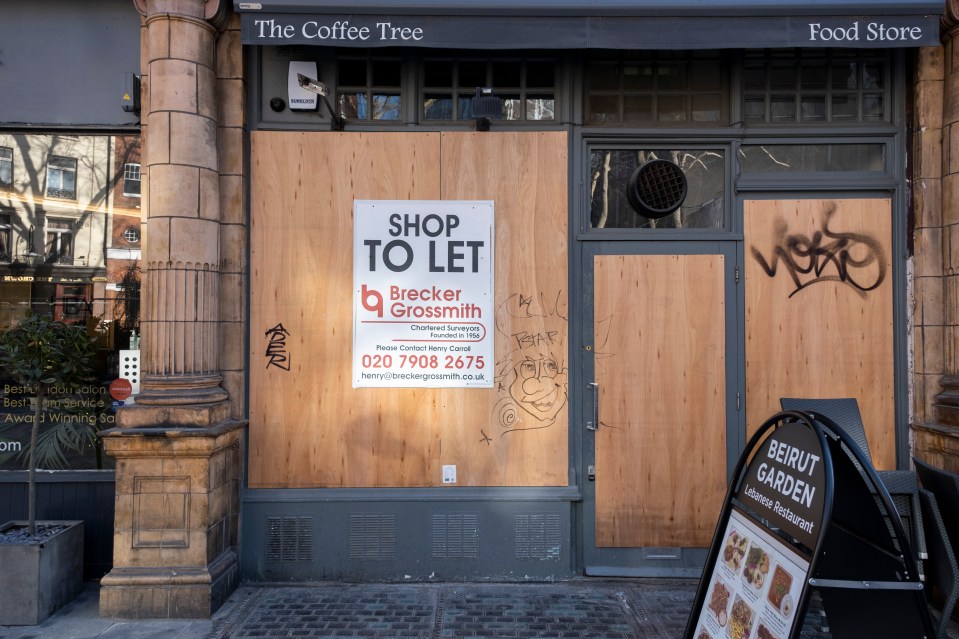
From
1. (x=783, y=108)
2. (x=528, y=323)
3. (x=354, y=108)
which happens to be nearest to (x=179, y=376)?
A: (x=354, y=108)

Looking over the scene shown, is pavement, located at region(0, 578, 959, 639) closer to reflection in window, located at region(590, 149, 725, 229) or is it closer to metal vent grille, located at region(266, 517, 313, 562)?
metal vent grille, located at region(266, 517, 313, 562)

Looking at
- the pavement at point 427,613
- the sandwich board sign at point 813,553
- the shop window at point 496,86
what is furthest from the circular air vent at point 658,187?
the pavement at point 427,613

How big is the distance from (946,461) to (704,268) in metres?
2.42

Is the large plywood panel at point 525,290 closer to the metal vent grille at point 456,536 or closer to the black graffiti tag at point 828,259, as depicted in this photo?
the metal vent grille at point 456,536

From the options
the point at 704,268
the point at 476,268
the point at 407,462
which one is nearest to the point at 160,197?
the point at 476,268

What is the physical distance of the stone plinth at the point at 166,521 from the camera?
436 centimetres

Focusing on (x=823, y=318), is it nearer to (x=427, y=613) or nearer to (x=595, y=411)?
(x=595, y=411)

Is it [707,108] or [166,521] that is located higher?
[707,108]

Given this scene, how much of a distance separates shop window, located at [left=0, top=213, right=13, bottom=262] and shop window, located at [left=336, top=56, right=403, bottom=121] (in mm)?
3107

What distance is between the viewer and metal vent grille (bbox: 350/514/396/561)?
496cm

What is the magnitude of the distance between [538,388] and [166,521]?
3.07m

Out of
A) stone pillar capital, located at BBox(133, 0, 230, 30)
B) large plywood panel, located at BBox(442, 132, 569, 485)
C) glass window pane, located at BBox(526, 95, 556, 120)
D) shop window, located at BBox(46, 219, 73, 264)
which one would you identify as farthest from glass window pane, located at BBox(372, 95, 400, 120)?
shop window, located at BBox(46, 219, 73, 264)

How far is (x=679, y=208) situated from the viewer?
5.21 metres

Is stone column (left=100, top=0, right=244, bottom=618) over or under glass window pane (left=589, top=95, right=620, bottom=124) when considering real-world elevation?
under
